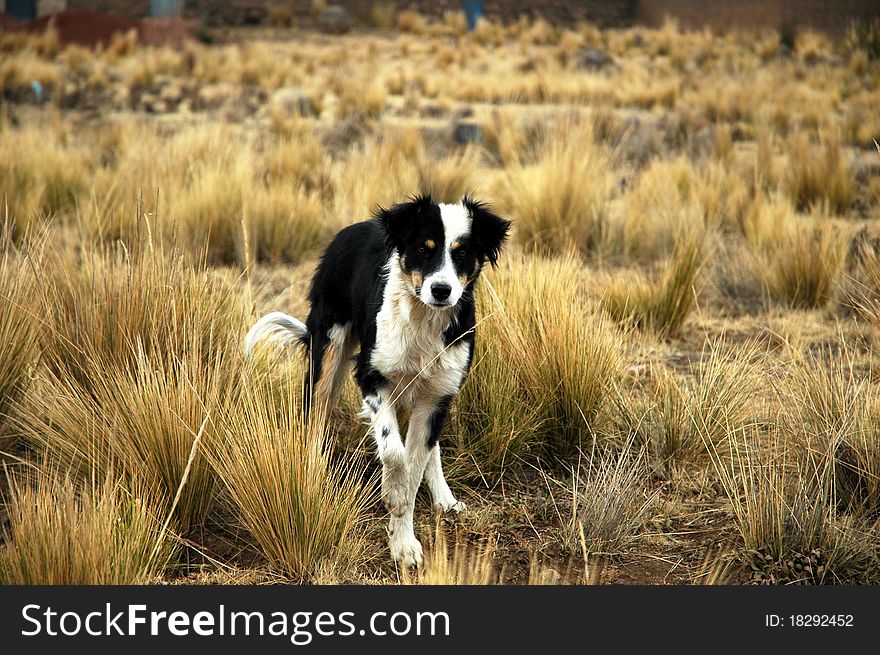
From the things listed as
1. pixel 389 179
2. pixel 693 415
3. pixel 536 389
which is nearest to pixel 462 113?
pixel 389 179

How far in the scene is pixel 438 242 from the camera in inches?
156

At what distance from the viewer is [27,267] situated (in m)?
5.20

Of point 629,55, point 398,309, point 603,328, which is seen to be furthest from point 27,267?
point 629,55

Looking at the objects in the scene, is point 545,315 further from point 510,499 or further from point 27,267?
point 27,267

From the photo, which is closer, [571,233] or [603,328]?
[603,328]

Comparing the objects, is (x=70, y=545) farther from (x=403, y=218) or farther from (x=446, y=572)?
(x=403, y=218)

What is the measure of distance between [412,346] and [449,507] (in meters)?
0.84

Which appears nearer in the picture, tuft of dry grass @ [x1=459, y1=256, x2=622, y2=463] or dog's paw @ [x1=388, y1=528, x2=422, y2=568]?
dog's paw @ [x1=388, y1=528, x2=422, y2=568]

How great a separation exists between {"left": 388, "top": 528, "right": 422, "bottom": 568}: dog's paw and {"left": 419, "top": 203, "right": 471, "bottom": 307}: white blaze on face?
95cm

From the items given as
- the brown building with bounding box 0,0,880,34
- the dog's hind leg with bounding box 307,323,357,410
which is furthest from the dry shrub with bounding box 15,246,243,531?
the brown building with bounding box 0,0,880,34

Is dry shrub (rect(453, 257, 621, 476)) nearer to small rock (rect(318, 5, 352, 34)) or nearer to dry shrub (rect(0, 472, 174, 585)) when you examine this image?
dry shrub (rect(0, 472, 174, 585))

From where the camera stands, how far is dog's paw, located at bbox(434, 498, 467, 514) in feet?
14.7

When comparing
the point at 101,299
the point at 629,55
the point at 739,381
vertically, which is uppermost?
the point at 629,55

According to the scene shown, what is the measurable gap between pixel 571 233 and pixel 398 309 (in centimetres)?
515
